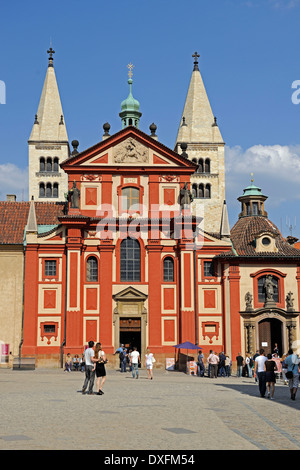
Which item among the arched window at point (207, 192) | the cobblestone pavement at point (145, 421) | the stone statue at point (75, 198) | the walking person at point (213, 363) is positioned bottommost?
the cobblestone pavement at point (145, 421)

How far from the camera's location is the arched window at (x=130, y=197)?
4472 cm

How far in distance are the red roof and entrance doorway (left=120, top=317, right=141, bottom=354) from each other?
31.6 feet

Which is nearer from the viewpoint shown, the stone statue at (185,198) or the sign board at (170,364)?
the sign board at (170,364)

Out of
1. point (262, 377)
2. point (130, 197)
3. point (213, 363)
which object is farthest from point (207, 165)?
point (262, 377)

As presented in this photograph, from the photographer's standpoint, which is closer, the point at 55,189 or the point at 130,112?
the point at 130,112

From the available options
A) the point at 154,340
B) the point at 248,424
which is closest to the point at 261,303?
the point at 154,340

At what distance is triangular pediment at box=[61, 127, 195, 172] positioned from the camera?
44656 millimetres

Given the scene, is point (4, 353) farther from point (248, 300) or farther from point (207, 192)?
point (207, 192)

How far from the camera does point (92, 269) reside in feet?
144

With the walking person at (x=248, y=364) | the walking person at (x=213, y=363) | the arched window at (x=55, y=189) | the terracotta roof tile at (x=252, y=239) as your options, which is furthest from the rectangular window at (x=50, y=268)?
the arched window at (x=55, y=189)

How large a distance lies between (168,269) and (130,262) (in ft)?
9.22

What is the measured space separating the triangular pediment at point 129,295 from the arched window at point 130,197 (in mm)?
5984

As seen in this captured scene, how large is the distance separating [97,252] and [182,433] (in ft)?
104

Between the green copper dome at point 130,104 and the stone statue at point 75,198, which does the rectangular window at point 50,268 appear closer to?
the stone statue at point 75,198
